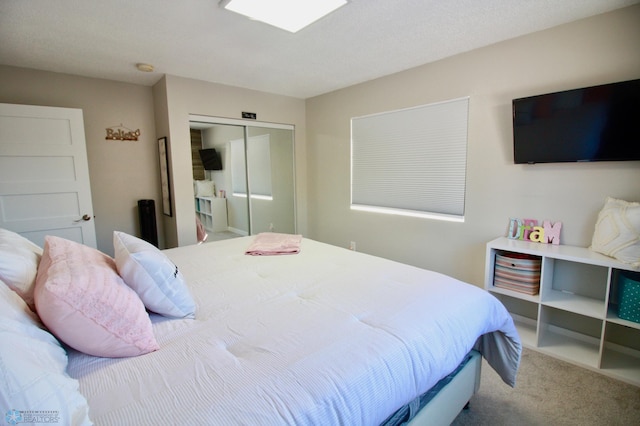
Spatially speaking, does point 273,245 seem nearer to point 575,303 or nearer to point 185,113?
point 185,113

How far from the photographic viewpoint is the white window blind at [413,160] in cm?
304

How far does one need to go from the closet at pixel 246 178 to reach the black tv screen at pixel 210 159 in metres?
0.04

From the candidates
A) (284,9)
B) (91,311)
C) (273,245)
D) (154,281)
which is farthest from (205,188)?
(91,311)

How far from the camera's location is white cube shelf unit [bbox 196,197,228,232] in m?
3.83

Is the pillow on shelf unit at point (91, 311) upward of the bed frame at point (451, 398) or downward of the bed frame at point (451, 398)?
upward

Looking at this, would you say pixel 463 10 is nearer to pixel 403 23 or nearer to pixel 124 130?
pixel 403 23

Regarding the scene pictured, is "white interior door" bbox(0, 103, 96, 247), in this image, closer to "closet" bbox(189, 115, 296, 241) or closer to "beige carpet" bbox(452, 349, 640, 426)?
"closet" bbox(189, 115, 296, 241)

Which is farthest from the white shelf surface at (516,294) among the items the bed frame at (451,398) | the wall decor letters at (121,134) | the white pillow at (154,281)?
the wall decor letters at (121,134)

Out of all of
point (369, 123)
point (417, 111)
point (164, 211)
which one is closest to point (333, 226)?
point (369, 123)

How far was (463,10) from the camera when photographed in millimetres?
2104

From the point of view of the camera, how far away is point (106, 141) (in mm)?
3529

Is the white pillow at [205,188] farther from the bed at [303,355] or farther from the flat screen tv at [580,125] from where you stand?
the flat screen tv at [580,125]

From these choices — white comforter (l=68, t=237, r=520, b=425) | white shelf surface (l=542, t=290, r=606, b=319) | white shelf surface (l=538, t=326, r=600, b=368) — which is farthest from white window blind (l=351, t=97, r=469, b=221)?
white comforter (l=68, t=237, r=520, b=425)

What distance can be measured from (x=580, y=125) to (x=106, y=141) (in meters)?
4.61
